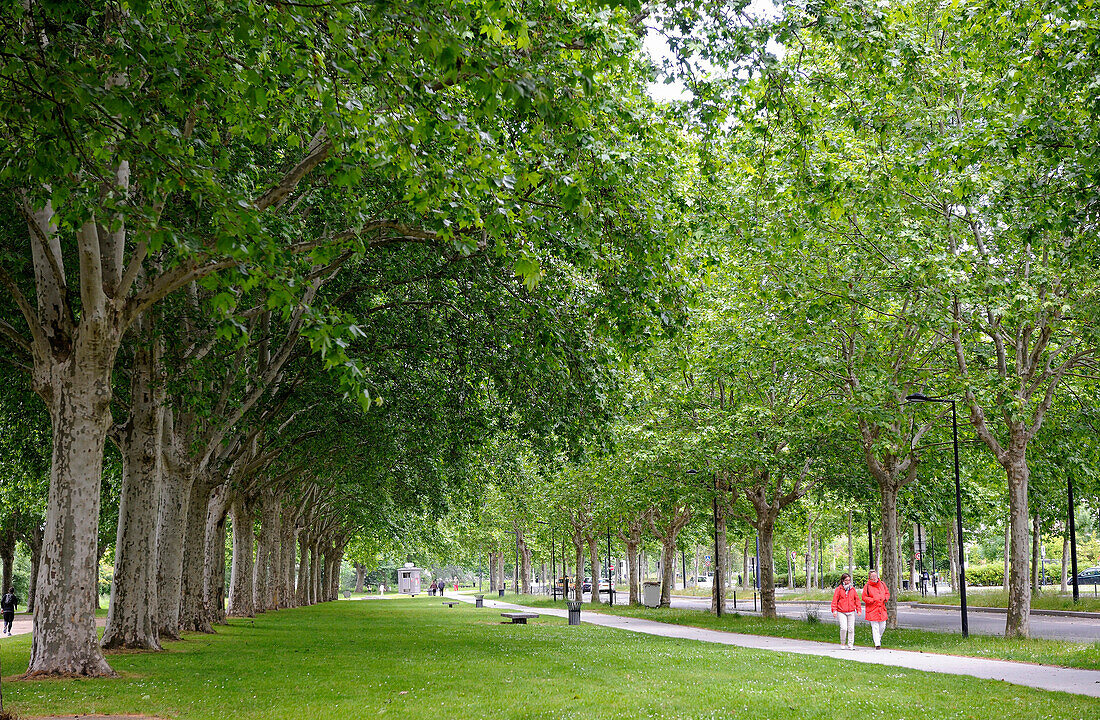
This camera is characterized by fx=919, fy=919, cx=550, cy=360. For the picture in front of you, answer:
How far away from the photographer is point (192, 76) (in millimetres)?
8281

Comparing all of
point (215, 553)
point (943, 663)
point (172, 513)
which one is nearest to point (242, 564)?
point (215, 553)

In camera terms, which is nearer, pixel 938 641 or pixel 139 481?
pixel 139 481

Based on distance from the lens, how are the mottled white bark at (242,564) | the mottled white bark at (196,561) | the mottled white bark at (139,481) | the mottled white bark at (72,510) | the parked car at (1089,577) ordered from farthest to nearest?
the parked car at (1089,577) < the mottled white bark at (242,564) < the mottled white bark at (196,561) < the mottled white bark at (139,481) < the mottled white bark at (72,510)

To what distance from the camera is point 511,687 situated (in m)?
11.8

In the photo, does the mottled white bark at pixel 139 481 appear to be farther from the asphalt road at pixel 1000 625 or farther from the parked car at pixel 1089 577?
the parked car at pixel 1089 577

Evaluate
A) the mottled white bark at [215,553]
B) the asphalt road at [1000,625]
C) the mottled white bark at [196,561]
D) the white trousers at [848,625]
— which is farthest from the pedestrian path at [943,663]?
the mottled white bark at [215,553]

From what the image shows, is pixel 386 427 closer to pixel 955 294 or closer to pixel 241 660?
pixel 241 660

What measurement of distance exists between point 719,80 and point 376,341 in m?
9.41

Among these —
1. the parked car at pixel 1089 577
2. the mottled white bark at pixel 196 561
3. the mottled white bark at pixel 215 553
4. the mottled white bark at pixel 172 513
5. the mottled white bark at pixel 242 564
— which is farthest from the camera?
the parked car at pixel 1089 577

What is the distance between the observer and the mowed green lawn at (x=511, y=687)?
952cm

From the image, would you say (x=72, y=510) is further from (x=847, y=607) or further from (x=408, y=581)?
(x=408, y=581)

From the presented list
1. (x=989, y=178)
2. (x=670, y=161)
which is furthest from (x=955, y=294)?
(x=670, y=161)

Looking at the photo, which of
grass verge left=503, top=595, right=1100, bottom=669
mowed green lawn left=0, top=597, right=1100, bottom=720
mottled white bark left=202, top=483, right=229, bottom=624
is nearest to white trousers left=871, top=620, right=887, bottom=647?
grass verge left=503, top=595, right=1100, bottom=669

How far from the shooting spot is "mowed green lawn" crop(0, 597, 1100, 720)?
9.52 metres
